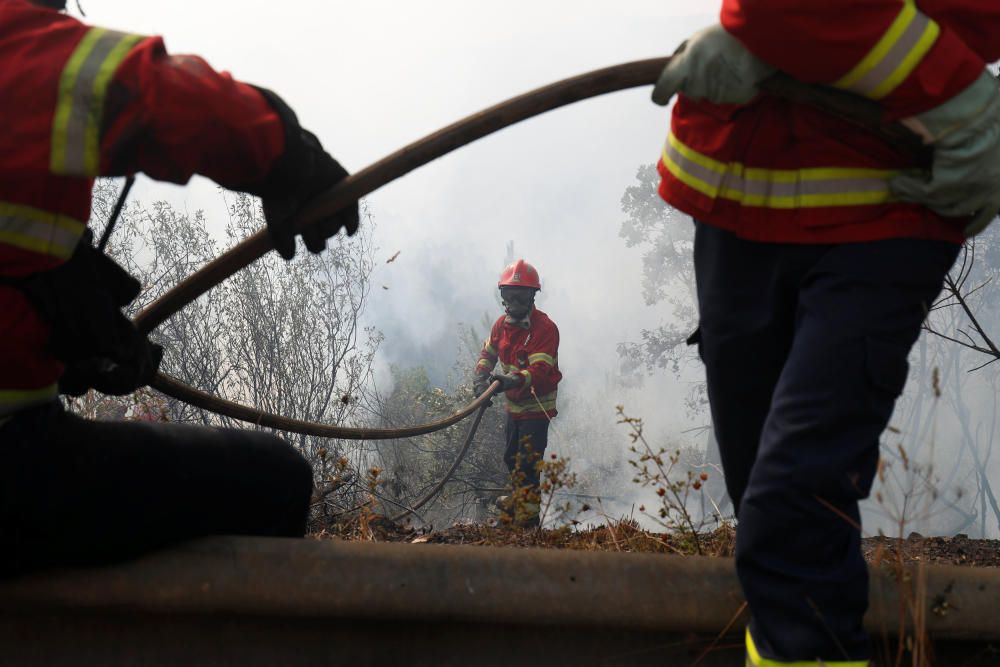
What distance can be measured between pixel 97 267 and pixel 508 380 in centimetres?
743

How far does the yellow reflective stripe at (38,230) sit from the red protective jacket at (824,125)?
1.15 metres

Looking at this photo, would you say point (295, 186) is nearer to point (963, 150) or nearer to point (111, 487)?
point (111, 487)

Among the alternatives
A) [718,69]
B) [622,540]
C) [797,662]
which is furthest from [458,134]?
[622,540]

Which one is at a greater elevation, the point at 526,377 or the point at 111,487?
the point at 111,487

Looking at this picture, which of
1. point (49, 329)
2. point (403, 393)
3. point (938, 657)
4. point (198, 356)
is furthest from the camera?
point (403, 393)

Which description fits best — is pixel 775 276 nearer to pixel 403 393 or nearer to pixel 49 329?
pixel 49 329

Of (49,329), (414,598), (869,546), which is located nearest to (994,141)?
(414,598)

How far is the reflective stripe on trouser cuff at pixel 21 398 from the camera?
1.64 meters

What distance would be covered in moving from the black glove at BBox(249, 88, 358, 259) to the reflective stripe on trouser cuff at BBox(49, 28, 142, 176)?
1.15 ft

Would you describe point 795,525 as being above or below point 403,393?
above

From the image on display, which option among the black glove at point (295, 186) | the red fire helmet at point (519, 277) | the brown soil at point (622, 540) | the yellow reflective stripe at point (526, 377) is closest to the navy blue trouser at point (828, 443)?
the black glove at point (295, 186)

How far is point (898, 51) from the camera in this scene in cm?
150

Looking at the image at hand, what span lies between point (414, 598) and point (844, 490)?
32.0 inches

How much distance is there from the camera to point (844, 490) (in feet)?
4.91
